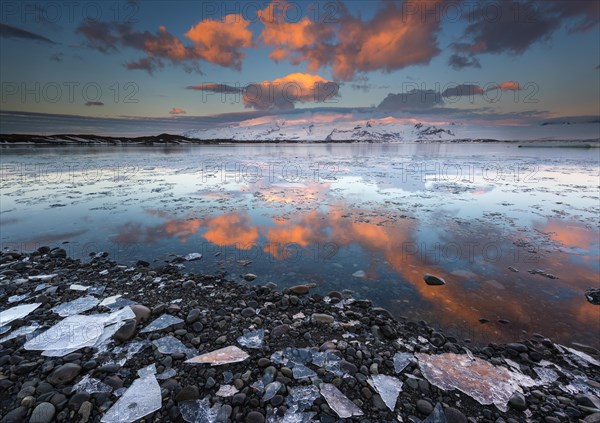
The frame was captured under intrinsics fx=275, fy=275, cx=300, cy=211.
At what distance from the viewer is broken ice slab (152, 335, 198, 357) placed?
134 inches

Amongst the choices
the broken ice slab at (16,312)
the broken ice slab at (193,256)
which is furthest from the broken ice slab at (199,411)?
the broken ice slab at (193,256)

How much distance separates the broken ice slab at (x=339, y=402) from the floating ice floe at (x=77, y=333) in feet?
9.47

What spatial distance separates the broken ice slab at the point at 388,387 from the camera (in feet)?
9.20

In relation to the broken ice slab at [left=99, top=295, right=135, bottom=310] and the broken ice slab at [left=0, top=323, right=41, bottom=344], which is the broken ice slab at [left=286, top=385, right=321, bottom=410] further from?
the broken ice slab at [left=0, top=323, right=41, bottom=344]

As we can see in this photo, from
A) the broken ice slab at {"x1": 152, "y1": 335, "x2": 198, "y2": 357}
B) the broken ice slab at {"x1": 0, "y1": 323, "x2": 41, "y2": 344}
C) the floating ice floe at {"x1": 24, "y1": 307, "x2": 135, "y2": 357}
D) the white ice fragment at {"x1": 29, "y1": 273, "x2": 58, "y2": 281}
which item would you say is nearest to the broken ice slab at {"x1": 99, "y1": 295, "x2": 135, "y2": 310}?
the floating ice floe at {"x1": 24, "y1": 307, "x2": 135, "y2": 357}

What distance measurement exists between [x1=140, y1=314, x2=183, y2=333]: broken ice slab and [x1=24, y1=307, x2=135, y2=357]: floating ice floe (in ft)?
1.09

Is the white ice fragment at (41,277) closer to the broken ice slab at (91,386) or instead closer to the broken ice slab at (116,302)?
the broken ice slab at (116,302)

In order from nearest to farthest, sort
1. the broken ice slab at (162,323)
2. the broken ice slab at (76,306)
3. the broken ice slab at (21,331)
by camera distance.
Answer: the broken ice slab at (21,331) < the broken ice slab at (162,323) < the broken ice slab at (76,306)

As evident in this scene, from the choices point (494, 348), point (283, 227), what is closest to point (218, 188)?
point (283, 227)

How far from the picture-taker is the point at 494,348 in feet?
12.3

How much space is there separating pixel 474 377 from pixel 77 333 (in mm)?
5015

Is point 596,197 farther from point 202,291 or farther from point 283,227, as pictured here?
point 202,291

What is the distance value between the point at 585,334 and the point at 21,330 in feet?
26.1

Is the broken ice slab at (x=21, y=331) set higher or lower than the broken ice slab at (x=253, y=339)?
higher
